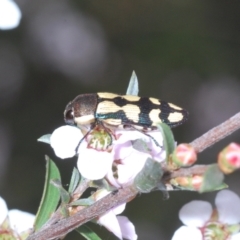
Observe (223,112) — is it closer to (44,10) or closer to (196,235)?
(44,10)

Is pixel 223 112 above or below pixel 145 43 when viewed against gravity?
below

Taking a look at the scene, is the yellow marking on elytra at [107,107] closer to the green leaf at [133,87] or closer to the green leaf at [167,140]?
the green leaf at [133,87]

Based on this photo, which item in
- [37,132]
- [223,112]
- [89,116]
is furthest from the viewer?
[223,112]

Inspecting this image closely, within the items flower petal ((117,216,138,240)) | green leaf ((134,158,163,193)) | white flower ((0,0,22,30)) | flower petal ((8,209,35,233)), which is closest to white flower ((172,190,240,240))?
flower petal ((117,216,138,240))

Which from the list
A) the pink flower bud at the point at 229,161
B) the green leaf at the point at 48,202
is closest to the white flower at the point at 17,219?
the green leaf at the point at 48,202

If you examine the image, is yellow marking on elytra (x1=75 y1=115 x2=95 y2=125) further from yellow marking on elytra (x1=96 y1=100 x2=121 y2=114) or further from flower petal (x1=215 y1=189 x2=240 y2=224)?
flower petal (x1=215 y1=189 x2=240 y2=224)

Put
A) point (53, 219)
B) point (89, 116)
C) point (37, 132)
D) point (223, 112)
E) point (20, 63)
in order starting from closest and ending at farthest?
1. point (53, 219)
2. point (89, 116)
3. point (37, 132)
4. point (20, 63)
5. point (223, 112)

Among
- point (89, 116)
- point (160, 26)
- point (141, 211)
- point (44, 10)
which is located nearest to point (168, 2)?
point (160, 26)

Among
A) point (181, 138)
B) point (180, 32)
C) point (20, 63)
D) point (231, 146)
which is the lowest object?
point (181, 138)
